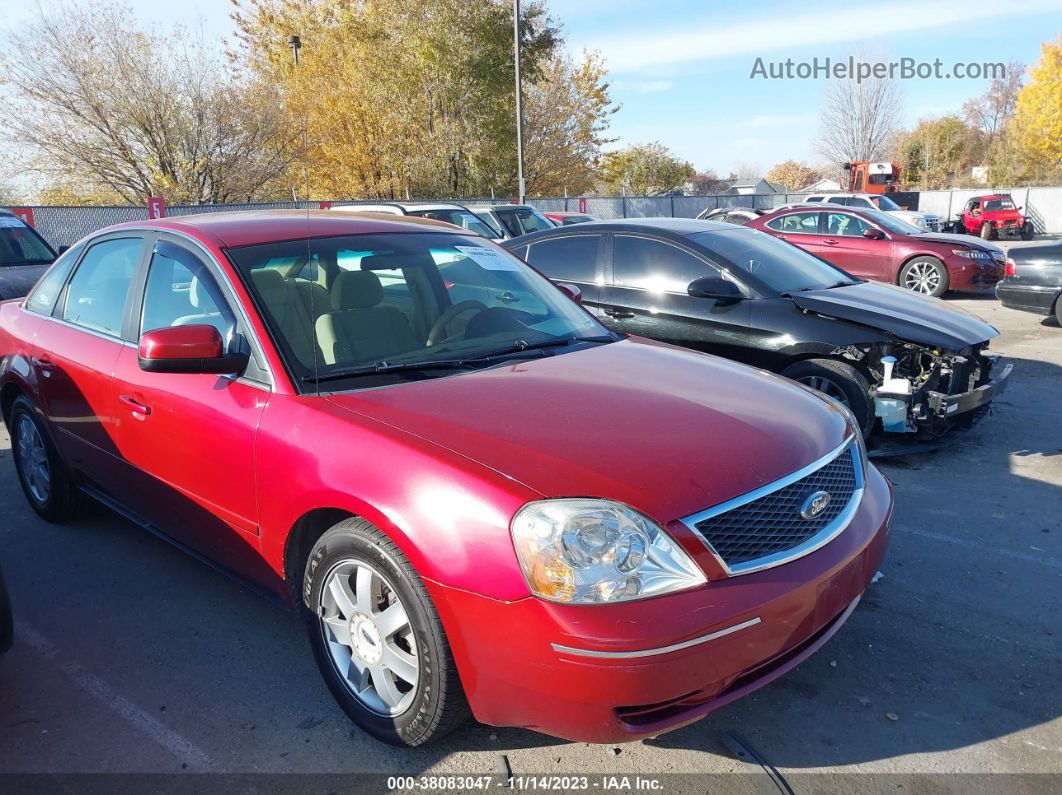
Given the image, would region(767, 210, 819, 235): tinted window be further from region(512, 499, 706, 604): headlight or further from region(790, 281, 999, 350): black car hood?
region(512, 499, 706, 604): headlight

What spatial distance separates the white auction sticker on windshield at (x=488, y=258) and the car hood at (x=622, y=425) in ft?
2.68

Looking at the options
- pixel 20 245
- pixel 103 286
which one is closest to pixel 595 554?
pixel 103 286

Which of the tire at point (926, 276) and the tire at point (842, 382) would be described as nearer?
the tire at point (842, 382)

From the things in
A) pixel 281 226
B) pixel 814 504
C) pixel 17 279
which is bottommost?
pixel 814 504

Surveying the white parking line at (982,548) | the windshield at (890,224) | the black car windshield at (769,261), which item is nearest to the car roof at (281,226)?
the black car windshield at (769,261)

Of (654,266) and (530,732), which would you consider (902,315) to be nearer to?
(654,266)

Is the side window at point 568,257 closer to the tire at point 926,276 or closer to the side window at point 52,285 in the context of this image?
the side window at point 52,285

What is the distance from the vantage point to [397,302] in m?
3.43

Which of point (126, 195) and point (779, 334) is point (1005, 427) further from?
point (126, 195)

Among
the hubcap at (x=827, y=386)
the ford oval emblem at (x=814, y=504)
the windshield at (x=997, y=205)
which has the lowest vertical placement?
the hubcap at (x=827, y=386)

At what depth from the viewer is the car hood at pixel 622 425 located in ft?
7.60

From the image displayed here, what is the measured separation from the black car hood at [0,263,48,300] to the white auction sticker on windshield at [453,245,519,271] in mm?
6719

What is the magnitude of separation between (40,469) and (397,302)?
8.71 feet

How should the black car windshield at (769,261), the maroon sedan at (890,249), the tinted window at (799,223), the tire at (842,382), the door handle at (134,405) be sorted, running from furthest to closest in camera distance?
1. the tinted window at (799,223)
2. the maroon sedan at (890,249)
3. the black car windshield at (769,261)
4. the tire at (842,382)
5. the door handle at (134,405)
